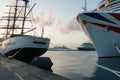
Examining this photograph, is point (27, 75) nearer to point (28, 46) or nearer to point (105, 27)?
point (28, 46)

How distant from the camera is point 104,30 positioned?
35.5m

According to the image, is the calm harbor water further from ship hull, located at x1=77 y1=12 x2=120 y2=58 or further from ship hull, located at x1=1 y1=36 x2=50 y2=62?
ship hull, located at x1=1 y1=36 x2=50 y2=62

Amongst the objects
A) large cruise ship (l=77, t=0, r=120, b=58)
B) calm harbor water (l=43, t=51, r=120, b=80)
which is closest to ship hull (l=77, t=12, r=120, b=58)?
large cruise ship (l=77, t=0, r=120, b=58)

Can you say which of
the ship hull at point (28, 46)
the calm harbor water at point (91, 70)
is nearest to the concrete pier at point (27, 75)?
the calm harbor water at point (91, 70)

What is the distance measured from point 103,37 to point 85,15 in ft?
15.1

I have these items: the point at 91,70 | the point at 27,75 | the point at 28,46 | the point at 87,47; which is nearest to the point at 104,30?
the point at 91,70

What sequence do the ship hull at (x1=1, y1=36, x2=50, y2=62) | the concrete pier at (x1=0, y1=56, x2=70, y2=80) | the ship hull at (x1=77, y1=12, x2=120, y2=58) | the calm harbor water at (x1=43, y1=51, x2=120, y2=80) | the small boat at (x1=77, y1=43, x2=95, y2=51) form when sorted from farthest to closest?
the small boat at (x1=77, y1=43, x2=95, y2=51) → the ship hull at (x1=1, y1=36, x2=50, y2=62) → the ship hull at (x1=77, y1=12, x2=120, y2=58) → the calm harbor water at (x1=43, y1=51, x2=120, y2=80) → the concrete pier at (x1=0, y1=56, x2=70, y2=80)

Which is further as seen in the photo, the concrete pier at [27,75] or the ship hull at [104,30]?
the ship hull at [104,30]

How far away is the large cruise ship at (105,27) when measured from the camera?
112 feet

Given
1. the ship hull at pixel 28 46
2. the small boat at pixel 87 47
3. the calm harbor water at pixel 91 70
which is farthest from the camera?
the small boat at pixel 87 47

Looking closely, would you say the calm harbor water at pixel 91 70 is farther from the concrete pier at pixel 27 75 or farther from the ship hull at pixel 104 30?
the concrete pier at pixel 27 75

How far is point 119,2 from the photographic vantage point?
38.5m

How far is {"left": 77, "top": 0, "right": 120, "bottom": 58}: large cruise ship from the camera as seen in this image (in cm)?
3425

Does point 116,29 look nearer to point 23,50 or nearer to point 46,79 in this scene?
point 23,50
